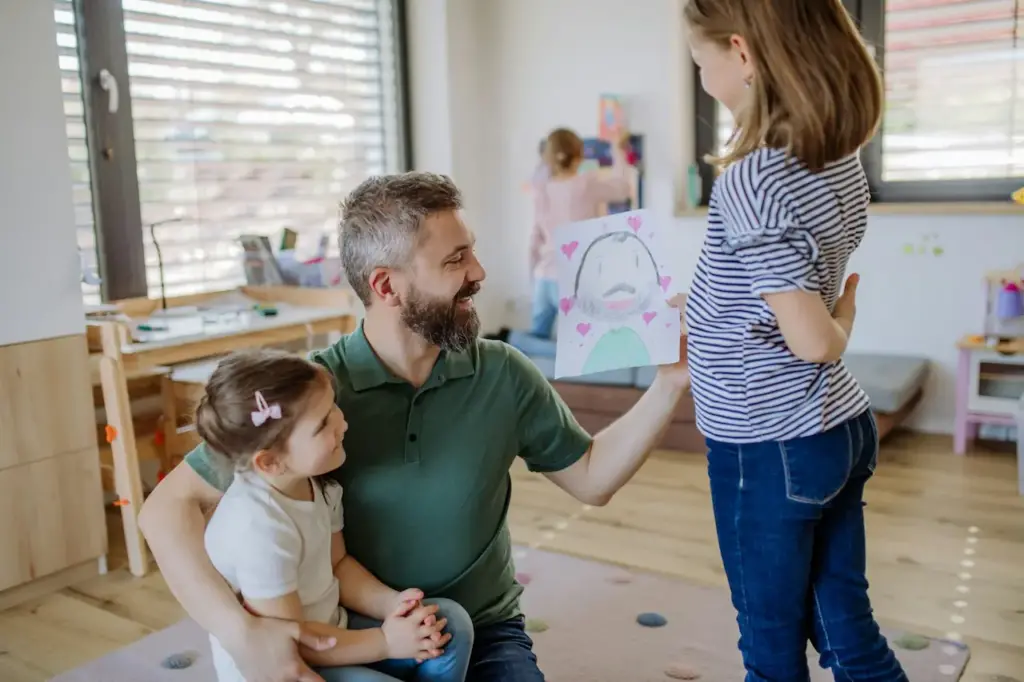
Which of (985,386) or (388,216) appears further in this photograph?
(985,386)

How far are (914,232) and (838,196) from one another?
8.84 feet

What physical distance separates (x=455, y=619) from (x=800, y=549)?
472 mm

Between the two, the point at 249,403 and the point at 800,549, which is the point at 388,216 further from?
the point at 800,549

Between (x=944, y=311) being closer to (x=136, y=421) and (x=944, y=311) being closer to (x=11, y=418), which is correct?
(x=136, y=421)

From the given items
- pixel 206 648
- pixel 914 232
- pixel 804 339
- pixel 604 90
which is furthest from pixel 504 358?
pixel 604 90

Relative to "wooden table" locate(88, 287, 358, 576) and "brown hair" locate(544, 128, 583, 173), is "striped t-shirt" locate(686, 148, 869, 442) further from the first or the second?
"brown hair" locate(544, 128, 583, 173)

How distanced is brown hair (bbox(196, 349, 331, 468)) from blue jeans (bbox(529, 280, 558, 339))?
9.33 feet

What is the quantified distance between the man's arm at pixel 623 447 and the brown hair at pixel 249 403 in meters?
0.49

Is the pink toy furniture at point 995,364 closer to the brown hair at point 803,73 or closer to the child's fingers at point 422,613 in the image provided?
the brown hair at point 803,73

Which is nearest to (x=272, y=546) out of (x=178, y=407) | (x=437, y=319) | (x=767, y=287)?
(x=437, y=319)

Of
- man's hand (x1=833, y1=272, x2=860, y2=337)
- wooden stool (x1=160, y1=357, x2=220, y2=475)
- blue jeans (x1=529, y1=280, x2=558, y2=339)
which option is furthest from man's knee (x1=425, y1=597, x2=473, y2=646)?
blue jeans (x1=529, y1=280, x2=558, y2=339)

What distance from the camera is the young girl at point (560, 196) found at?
4016 mm

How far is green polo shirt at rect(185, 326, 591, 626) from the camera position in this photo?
1.36 m

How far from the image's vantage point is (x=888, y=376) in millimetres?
3424
